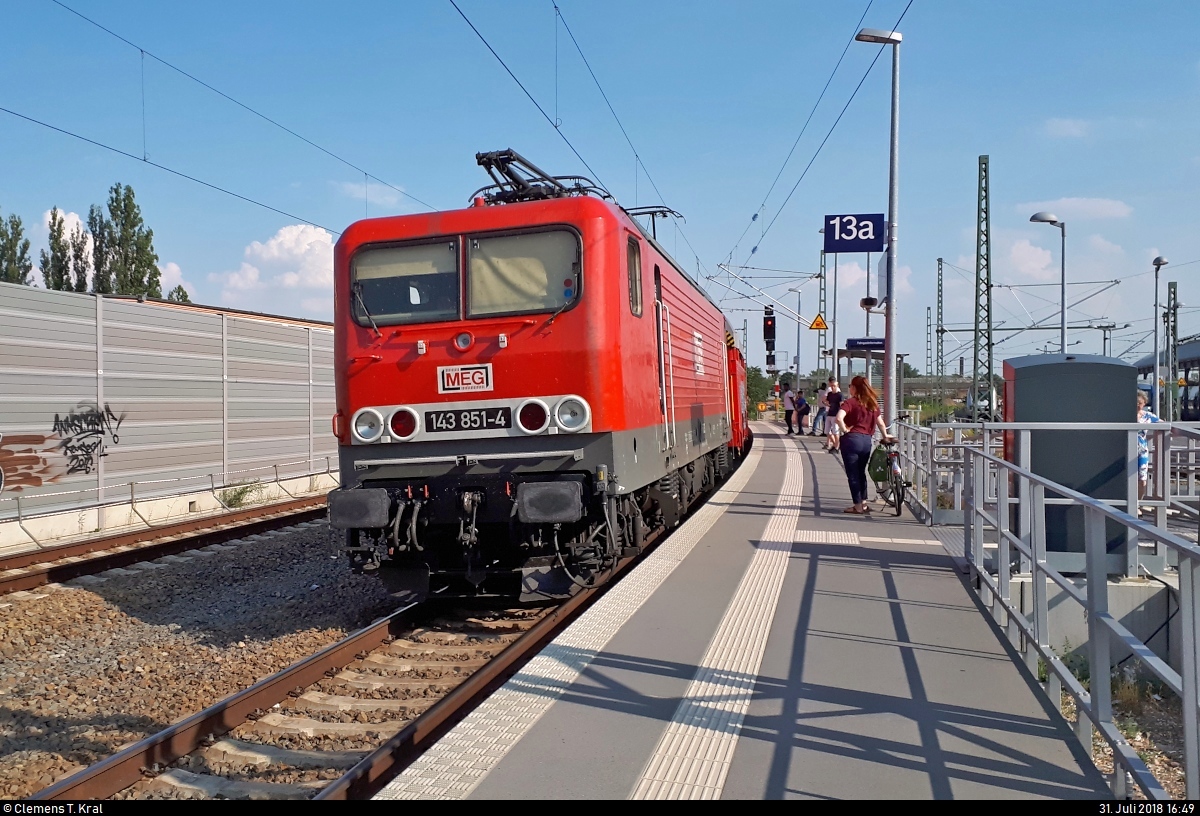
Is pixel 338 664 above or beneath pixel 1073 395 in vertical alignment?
beneath

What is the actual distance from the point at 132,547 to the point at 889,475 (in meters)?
9.07

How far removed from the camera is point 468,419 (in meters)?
6.68

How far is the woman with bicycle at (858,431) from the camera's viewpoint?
1059 centimetres

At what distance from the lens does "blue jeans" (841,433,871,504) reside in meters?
10.5

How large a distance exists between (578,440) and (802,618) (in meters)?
1.95

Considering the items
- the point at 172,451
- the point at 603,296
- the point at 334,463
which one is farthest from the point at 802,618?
the point at 334,463

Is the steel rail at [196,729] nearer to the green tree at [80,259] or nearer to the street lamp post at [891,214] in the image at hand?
the street lamp post at [891,214]

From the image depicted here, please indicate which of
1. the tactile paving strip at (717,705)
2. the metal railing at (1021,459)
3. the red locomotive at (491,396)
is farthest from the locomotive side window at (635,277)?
the metal railing at (1021,459)

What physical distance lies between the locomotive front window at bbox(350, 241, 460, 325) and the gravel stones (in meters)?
2.51

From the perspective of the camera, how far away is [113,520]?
41.9 ft

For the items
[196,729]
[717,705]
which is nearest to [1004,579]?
[717,705]

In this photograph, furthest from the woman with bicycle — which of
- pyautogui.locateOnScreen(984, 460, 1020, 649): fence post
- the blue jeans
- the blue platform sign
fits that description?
the blue platform sign
